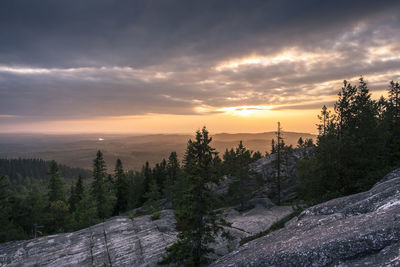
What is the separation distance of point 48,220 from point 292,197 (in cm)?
5663

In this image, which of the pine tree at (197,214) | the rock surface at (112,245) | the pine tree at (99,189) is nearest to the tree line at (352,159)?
the rock surface at (112,245)

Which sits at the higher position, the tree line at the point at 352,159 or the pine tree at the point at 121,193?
the tree line at the point at 352,159

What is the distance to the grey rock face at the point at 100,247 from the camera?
2223cm

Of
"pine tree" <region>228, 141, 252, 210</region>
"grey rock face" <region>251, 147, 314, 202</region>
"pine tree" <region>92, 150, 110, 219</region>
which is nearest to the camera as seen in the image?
"pine tree" <region>228, 141, 252, 210</region>

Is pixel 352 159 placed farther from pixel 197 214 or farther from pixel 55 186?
pixel 55 186

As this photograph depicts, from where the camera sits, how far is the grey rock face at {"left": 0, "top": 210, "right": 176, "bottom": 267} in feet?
72.9

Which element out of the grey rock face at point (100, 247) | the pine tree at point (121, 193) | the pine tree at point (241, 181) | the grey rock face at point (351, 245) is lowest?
the pine tree at point (121, 193)

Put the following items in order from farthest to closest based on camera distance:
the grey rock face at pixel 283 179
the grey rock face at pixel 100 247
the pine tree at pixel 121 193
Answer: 1. the pine tree at pixel 121 193
2. the grey rock face at pixel 283 179
3. the grey rock face at pixel 100 247

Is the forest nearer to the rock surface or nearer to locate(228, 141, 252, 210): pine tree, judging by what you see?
locate(228, 141, 252, 210): pine tree

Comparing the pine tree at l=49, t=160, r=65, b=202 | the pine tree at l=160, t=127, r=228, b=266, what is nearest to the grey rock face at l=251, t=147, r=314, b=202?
the pine tree at l=160, t=127, r=228, b=266

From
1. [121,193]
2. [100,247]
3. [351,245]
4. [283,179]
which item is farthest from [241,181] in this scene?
[121,193]

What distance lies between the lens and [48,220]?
149 feet

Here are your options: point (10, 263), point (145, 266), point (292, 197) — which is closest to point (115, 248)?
point (145, 266)

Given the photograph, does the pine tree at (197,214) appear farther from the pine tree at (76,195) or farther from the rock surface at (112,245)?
the pine tree at (76,195)
